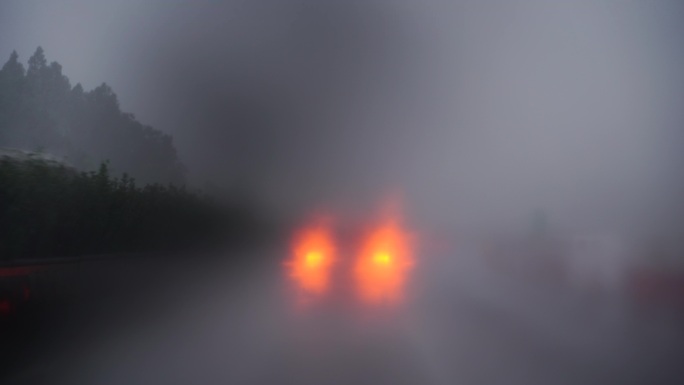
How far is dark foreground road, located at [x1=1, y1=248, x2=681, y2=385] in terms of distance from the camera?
24.9ft

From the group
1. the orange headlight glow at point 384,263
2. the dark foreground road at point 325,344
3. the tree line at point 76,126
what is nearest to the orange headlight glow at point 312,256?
the orange headlight glow at point 384,263

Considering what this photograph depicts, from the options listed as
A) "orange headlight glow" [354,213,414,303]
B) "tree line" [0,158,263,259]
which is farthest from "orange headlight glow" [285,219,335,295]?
"tree line" [0,158,263,259]

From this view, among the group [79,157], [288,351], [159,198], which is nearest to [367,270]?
[159,198]

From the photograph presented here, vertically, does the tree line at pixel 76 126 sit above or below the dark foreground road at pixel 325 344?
above

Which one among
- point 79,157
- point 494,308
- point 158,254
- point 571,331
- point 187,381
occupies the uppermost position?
point 79,157

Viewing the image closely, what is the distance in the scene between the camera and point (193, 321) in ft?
36.5

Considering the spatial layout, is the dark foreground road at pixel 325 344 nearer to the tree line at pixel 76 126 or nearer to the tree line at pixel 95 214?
the tree line at pixel 95 214

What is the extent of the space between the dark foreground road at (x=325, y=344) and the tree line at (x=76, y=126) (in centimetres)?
807

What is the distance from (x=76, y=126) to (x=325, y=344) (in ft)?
54.5

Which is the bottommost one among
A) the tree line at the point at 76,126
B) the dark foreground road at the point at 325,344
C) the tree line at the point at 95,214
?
the dark foreground road at the point at 325,344

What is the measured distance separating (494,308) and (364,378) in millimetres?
6274

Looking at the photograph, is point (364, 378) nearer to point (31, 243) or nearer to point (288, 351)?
point (288, 351)

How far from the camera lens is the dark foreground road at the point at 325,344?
7.59 metres

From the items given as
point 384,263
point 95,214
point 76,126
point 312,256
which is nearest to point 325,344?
point 95,214
